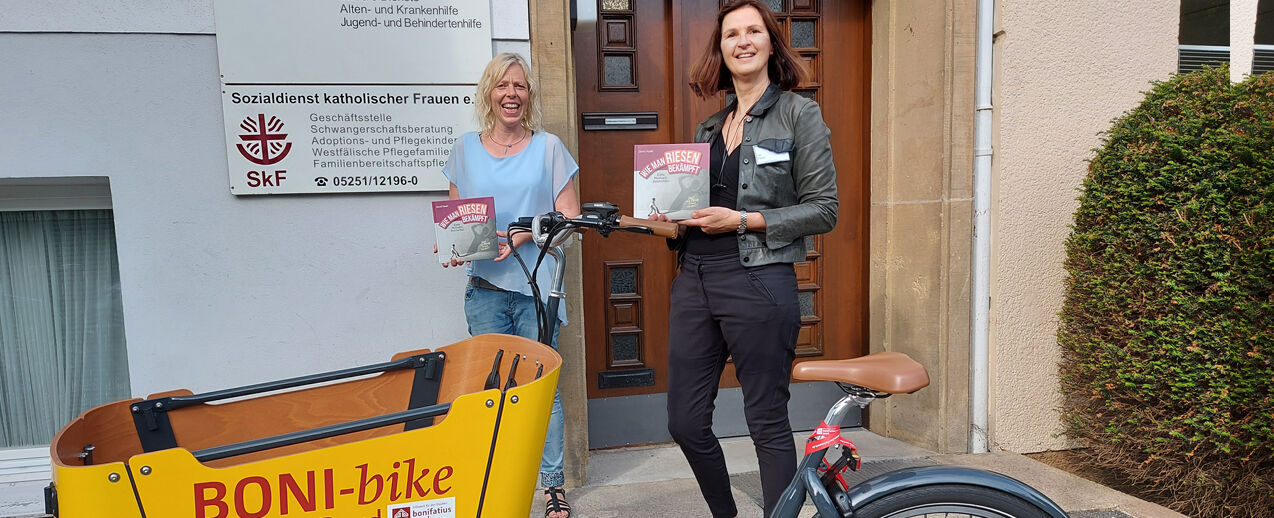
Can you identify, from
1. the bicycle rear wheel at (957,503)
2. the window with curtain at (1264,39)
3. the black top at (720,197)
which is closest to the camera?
the bicycle rear wheel at (957,503)

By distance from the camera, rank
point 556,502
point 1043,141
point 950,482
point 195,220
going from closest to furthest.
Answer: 1. point 950,482
2. point 556,502
3. point 195,220
4. point 1043,141

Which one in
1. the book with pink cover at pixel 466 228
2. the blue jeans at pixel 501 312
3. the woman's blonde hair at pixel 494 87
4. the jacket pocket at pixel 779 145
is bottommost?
the blue jeans at pixel 501 312

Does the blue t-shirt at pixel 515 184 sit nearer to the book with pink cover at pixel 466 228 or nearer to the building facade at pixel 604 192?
the book with pink cover at pixel 466 228

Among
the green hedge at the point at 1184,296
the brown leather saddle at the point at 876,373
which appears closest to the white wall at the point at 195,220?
the brown leather saddle at the point at 876,373

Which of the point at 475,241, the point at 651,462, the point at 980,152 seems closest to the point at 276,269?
the point at 475,241

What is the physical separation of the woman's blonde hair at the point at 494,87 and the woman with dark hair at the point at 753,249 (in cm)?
83

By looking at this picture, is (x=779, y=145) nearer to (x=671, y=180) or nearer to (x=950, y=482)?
(x=671, y=180)

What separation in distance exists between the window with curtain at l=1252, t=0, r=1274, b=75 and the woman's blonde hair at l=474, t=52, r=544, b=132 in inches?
163

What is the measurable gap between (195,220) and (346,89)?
33.8 inches

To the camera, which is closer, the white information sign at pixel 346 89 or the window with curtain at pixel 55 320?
the white information sign at pixel 346 89

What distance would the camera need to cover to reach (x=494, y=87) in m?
2.85

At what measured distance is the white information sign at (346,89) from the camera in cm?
315

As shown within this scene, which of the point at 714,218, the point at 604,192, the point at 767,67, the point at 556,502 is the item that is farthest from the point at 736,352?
the point at 604,192

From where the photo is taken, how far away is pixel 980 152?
3.77m
